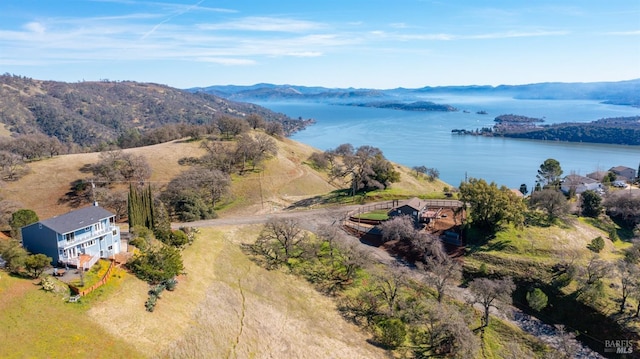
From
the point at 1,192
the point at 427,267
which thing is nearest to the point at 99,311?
the point at 427,267

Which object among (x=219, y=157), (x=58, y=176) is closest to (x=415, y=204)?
(x=219, y=157)

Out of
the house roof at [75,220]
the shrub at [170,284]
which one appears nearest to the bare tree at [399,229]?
the shrub at [170,284]

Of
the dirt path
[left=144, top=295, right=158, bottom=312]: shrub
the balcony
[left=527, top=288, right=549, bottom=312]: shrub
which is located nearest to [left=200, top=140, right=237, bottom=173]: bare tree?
the dirt path

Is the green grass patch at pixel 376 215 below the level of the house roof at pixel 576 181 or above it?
above

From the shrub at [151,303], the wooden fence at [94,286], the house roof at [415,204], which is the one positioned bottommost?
the shrub at [151,303]

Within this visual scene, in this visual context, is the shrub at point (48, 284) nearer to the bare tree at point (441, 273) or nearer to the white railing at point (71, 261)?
the white railing at point (71, 261)

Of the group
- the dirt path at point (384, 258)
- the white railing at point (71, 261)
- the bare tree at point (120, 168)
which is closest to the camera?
the white railing at point (71, 261)
